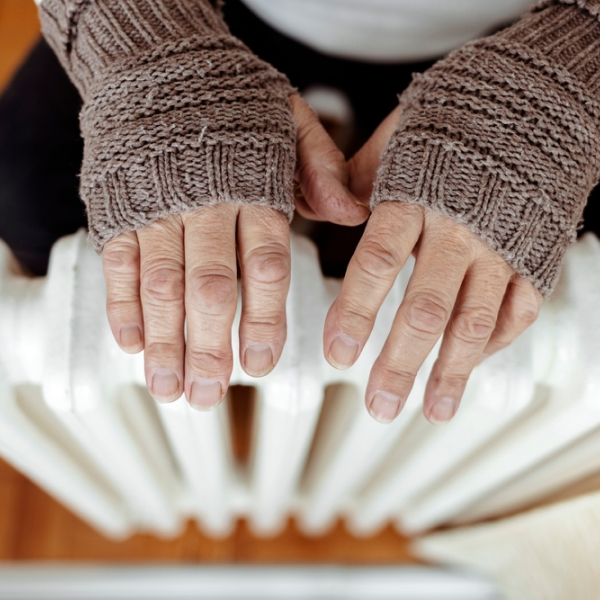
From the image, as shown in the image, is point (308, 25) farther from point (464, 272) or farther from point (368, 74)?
point (464, 272)

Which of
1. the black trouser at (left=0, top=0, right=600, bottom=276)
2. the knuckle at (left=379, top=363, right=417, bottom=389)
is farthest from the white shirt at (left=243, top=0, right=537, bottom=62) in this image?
the knuckle at (left=379, top=363, right=417, bottom=389)

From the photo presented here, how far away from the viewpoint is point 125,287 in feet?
1.37

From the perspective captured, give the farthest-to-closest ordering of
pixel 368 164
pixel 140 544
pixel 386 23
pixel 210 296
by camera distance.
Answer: pixel 140 544 → pixel 386 23 → pixel 368 164 → pixel 210 296

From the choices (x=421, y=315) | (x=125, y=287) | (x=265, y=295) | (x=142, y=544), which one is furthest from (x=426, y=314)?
(x=142, y=544)

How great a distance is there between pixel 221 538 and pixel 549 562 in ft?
1.98

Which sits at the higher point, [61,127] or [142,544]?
[61,127]

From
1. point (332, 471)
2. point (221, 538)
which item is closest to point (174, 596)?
point (221, 538)

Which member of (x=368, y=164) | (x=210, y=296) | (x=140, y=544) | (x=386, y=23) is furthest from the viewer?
(x=140, y=544)

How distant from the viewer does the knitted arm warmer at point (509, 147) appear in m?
0.41

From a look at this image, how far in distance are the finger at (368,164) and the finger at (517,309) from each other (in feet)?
0.45

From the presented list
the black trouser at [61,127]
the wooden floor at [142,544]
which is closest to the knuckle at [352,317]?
the black trouser at [61,127]

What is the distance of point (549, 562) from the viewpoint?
646 mm

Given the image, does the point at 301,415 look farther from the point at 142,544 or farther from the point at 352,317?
the point at 142,544

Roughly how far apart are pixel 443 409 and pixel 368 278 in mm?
126
